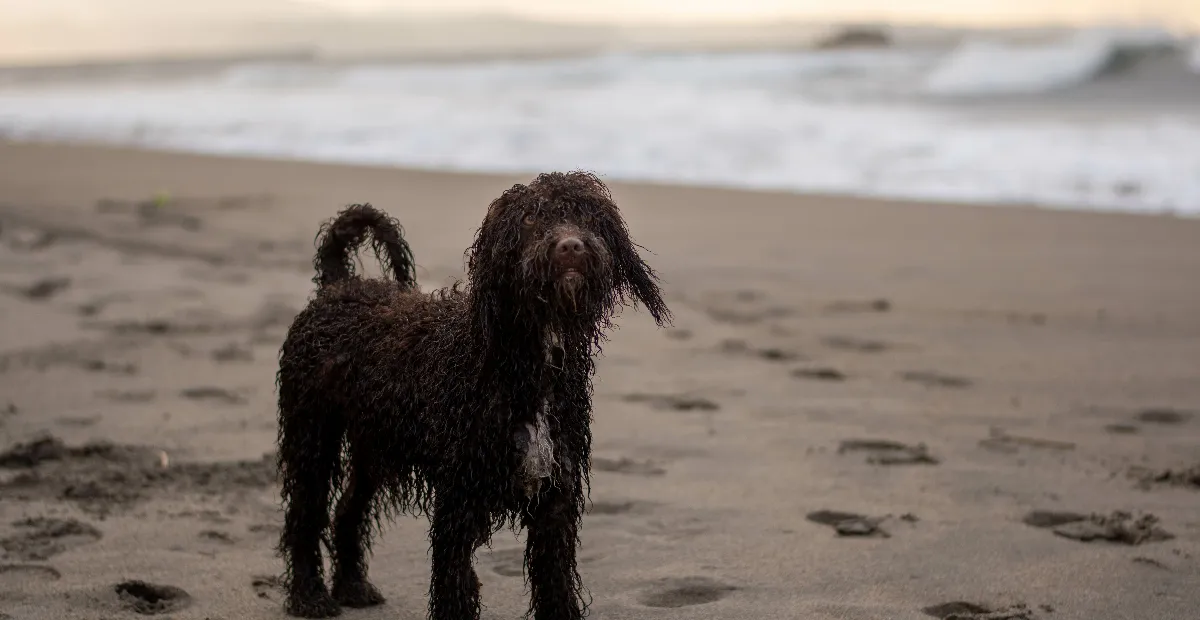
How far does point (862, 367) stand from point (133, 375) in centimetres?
389

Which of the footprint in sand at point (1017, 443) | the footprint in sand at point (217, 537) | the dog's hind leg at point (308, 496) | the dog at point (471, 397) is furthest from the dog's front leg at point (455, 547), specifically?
the footprint in sand at point (1017, 443)

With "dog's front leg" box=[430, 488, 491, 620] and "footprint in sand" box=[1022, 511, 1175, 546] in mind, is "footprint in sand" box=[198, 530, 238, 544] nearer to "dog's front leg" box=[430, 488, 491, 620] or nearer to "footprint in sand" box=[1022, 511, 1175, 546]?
"dog's front leg" box=[430, 488, 491, 620]

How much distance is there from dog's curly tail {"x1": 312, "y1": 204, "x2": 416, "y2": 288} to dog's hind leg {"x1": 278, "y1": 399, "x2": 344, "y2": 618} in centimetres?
52

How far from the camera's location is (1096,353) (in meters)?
7.10

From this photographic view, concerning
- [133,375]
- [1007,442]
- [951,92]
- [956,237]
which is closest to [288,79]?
[951,92]

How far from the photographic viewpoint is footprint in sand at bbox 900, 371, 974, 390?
6.64m

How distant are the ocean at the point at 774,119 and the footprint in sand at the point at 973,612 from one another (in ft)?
29.1

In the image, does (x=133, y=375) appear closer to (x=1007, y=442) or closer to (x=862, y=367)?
(x=862, y=367)

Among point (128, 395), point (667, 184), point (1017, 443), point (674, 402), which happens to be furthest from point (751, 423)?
point (667, 184)

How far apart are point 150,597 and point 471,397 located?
1.47 m

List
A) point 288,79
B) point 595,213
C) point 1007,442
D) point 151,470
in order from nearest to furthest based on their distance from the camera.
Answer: point 595,213, point 151,470, point 1007,442, point 288,79

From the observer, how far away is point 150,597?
412 cm

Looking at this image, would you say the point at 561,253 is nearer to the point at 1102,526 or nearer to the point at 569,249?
the point at 569,249

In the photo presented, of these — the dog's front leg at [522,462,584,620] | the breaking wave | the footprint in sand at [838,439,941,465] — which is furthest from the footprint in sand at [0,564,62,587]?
the breaking wave
